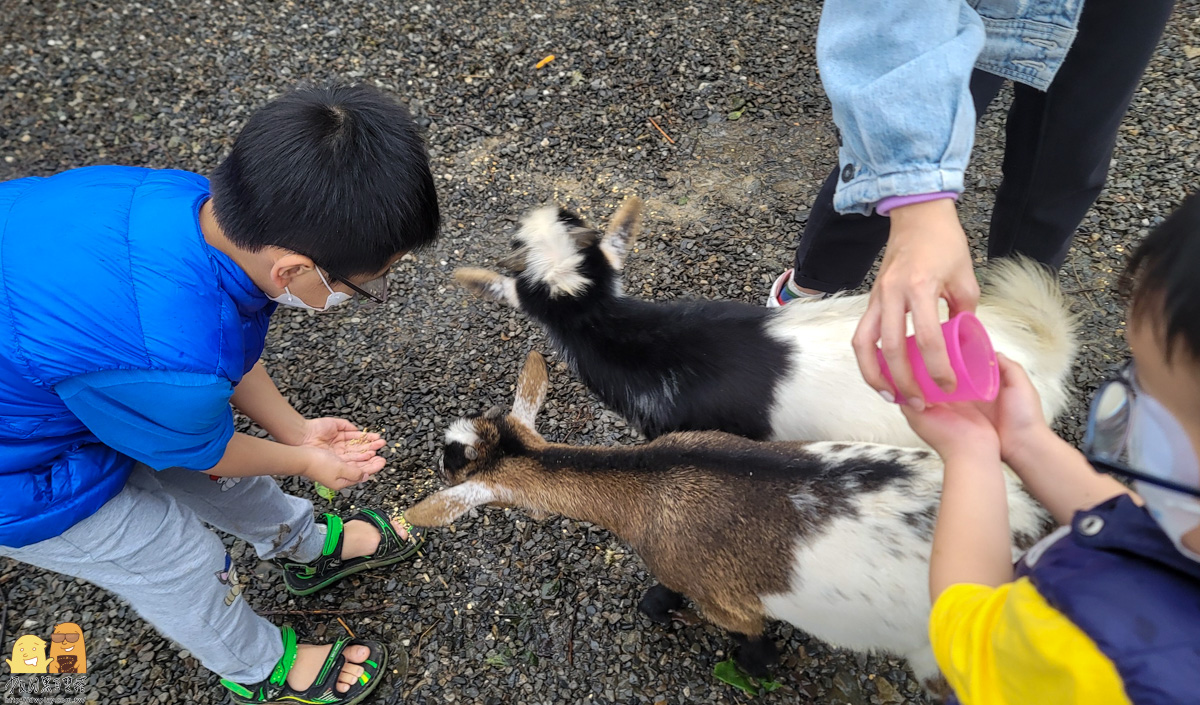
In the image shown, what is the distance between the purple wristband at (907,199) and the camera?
1.31 metres

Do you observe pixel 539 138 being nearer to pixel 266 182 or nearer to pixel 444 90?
pixel 444 90

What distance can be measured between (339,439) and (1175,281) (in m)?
2.17

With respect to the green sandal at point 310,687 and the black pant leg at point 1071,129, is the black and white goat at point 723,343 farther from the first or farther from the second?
the green sandal at point 310,687

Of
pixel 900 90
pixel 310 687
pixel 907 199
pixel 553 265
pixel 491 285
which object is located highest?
pixel 900 90

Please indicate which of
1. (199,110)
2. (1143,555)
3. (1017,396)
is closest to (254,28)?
(199,110)

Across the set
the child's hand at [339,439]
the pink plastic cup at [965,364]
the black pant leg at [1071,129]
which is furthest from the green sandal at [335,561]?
the black pant leg at [1071,129]

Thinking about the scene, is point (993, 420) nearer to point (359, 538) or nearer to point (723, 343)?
point (723, 343)

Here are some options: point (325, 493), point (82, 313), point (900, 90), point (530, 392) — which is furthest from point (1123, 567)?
point (325, 493)

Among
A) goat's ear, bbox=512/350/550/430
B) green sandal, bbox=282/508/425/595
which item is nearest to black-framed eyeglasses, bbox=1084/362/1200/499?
goat's ear, bbox=512/350/550/430

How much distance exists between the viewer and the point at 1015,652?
0.89 m

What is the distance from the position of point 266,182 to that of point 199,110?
3311 mm

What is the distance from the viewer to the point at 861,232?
245 cm

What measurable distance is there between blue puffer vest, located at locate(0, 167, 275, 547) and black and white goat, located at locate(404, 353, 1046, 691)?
2.77 ft

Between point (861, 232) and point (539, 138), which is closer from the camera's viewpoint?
point (861, 232)
